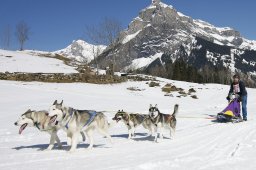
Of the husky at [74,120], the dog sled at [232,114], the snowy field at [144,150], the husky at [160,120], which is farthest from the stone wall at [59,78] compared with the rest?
the husky at [74,120]

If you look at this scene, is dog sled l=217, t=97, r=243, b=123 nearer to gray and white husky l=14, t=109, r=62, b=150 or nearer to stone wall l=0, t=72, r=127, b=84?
gray and white husky l=14, t=109, r=62, b=150

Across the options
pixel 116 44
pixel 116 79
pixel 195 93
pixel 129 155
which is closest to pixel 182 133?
pixel 129 155

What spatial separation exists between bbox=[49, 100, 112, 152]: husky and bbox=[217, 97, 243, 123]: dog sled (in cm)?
746

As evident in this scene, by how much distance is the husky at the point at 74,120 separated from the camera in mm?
8320

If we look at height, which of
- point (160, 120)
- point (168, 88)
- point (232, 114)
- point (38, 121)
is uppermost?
point (168, 88)

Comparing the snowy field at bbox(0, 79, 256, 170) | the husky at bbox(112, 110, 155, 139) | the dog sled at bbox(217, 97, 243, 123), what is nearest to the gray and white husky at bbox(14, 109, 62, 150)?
the snowy field at bbox(0, 79, 256, 170)

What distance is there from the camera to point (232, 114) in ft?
48.5

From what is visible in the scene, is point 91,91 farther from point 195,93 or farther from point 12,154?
point 12,154

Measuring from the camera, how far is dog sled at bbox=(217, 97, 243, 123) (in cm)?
1479

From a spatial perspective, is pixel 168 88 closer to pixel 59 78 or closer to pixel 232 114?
pixel 59 78

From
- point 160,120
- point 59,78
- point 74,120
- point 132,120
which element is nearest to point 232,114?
point 160,120

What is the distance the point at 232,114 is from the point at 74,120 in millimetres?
8559

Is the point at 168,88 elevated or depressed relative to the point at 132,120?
elevated

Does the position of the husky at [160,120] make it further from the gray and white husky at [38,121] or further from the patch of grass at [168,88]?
the patch of grass at [168,88]
